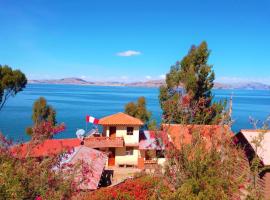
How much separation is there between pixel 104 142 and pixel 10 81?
48.1 ft

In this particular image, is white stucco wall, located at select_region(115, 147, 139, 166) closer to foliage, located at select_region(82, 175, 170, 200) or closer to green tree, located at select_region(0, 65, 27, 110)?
green tree, located at select_region(0, 65, 27, 110)

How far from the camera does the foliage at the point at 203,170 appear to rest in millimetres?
7898

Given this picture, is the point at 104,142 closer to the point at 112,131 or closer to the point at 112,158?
the point at 112,131

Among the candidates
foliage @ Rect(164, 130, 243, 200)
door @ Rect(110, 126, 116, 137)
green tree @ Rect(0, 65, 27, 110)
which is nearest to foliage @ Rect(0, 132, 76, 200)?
foliage @ Rect(164, 130, 243, 200)

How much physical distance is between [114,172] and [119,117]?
6850mm

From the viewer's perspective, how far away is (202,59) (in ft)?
128

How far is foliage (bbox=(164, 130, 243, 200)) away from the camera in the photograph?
7.90 metres

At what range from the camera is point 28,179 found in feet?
27.4

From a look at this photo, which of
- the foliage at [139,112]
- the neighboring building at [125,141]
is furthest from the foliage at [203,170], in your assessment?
the foliage at [139,112]

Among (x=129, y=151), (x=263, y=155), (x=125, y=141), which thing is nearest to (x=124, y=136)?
(x=125, y=141)

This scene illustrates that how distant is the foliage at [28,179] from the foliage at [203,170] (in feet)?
9.51

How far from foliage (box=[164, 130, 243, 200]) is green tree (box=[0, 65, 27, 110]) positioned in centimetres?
3495

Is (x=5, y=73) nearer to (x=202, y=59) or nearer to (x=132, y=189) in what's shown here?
(x=202, y=59)

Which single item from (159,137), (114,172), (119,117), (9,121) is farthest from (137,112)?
(9,121)
